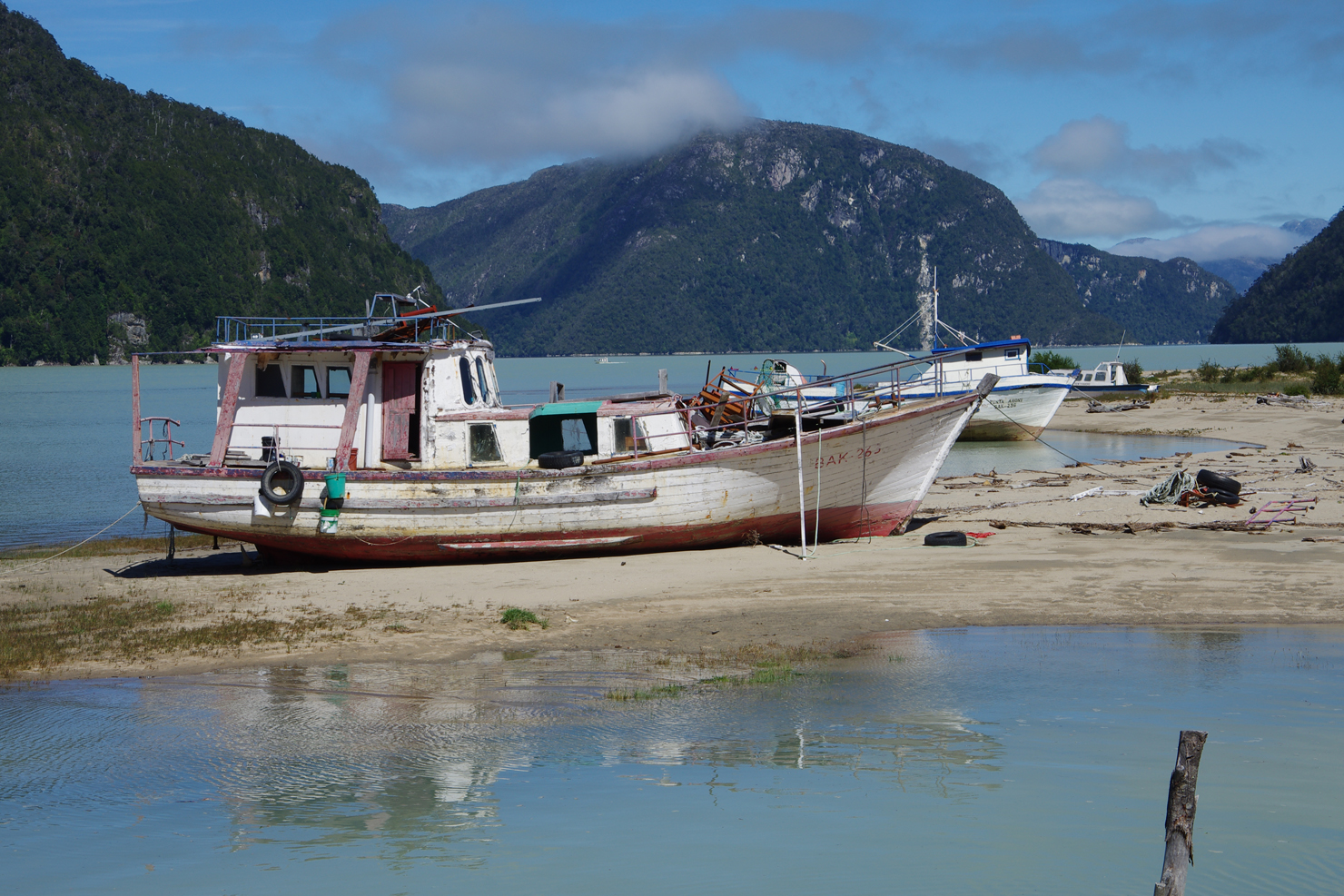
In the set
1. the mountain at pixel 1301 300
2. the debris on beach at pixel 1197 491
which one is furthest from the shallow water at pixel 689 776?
Answer: the mountain at pixel 1301 300

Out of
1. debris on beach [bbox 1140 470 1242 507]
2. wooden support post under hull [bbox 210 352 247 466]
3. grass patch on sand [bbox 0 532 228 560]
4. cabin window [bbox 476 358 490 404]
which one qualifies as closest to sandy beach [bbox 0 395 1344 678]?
debris on beach [bbox 1140 470 1242 507]

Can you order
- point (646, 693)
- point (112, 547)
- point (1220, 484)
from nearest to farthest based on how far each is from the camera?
point (646, 693) → point (1220, 484) → point (112, 547)

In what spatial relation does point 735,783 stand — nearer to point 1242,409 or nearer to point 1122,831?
point 1122,831

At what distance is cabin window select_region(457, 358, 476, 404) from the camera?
1827cm

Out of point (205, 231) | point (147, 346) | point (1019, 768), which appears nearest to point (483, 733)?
point (1019, 768)

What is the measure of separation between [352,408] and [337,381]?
845 mm

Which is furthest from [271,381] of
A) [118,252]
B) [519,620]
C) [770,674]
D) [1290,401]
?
[118,252]

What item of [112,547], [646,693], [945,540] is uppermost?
[945,540]

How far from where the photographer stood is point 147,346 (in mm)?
166250

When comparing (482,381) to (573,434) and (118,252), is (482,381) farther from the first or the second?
(118,252)

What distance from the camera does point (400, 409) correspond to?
58.4 ft

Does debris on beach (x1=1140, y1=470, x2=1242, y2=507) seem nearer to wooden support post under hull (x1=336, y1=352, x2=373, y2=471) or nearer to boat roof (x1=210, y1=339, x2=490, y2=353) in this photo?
boat roof (x1=210, y1=339, x2=490, y2=353)

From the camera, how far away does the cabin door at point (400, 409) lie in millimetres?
17750

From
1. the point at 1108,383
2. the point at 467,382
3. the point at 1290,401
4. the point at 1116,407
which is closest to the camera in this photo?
the point at 467,382
